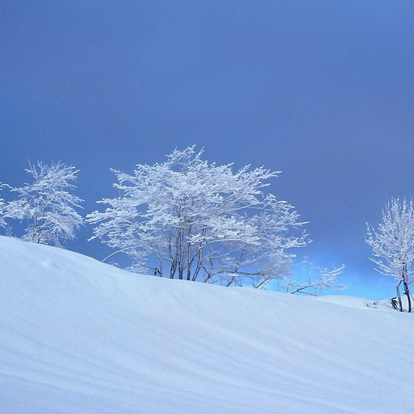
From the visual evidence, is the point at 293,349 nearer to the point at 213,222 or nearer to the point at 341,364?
the point at 341,364

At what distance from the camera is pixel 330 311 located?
696 cm

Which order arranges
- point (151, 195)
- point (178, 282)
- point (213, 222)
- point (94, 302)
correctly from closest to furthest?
point (94, 302) → point (178, 282) → point (213, 222) → point (151, 195)

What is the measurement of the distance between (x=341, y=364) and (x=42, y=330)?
3.27 meters

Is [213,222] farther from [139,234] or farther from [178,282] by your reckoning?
[178,282]

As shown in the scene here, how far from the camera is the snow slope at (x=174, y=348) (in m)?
2.54

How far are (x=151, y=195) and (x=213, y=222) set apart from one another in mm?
2829

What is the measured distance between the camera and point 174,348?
13.4 ft

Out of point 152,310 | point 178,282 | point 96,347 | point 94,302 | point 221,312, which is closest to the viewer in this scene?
point 96,347

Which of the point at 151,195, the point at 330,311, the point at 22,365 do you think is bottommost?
the point at 22,365

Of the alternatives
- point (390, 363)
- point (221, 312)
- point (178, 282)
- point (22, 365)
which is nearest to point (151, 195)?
point (178, 282)

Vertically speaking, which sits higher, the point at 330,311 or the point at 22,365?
the point at 330,311

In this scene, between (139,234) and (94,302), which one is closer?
(94,302)

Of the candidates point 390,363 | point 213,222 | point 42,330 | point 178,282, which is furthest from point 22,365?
point 213,222

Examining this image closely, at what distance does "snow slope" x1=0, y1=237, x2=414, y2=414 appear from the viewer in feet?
8.33
